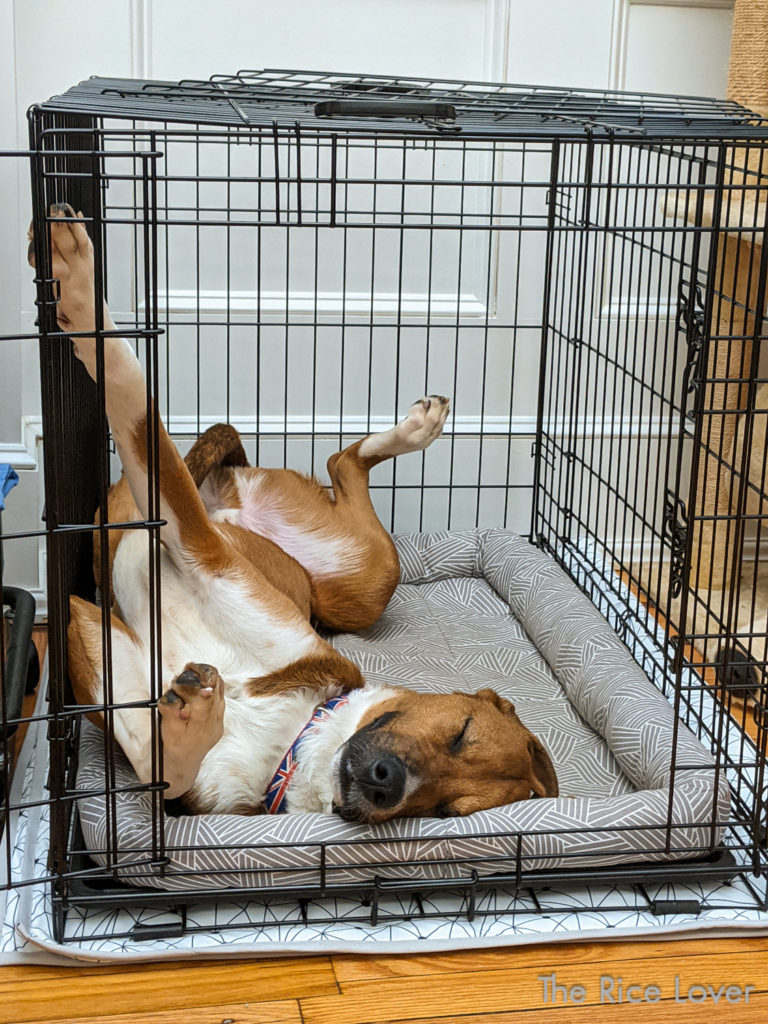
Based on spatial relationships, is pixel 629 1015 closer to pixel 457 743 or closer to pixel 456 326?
pixel 457 743

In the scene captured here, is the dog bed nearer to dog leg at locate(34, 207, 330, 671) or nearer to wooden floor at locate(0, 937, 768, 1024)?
wooden floor at locate(0, 937, 768, 1024)

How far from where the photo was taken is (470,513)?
10.4 ft

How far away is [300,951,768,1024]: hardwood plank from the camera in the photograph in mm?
1582

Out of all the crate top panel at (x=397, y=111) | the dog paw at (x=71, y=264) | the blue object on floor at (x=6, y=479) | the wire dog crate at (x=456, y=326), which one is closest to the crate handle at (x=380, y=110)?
the crate top panel at (x=397, y=111)

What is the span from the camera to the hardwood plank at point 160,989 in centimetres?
157

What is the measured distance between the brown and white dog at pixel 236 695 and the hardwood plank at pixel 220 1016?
0.95 feet

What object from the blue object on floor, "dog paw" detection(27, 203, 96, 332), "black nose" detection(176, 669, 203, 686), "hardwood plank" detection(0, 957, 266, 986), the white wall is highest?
the white wall

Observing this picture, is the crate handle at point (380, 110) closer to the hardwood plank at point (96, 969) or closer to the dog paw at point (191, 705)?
the dog paw at point (191, 705)

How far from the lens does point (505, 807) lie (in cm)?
180

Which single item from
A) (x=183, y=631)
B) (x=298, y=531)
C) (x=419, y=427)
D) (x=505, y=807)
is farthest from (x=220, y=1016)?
(x=419, y=427)

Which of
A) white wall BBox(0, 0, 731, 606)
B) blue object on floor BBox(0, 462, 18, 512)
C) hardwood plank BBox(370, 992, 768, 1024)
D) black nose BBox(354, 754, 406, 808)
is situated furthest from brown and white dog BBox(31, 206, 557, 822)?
white wall BBox(0, 0, 731, 606)

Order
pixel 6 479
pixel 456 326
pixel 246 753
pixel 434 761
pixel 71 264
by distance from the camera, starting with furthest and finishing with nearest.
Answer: pixel 456 326, pixel 6 479, pixel 246 753, pixel 434 761, pixel 71 264

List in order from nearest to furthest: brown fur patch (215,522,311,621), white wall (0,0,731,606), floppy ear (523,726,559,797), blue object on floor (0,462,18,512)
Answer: floppy ear (523,726,559,797) < blue object on floor (0,462,18,512) < brown fur patch (215,522,311,621) < white wall (0,0,731,606)

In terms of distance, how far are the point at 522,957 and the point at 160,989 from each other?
511 mm
